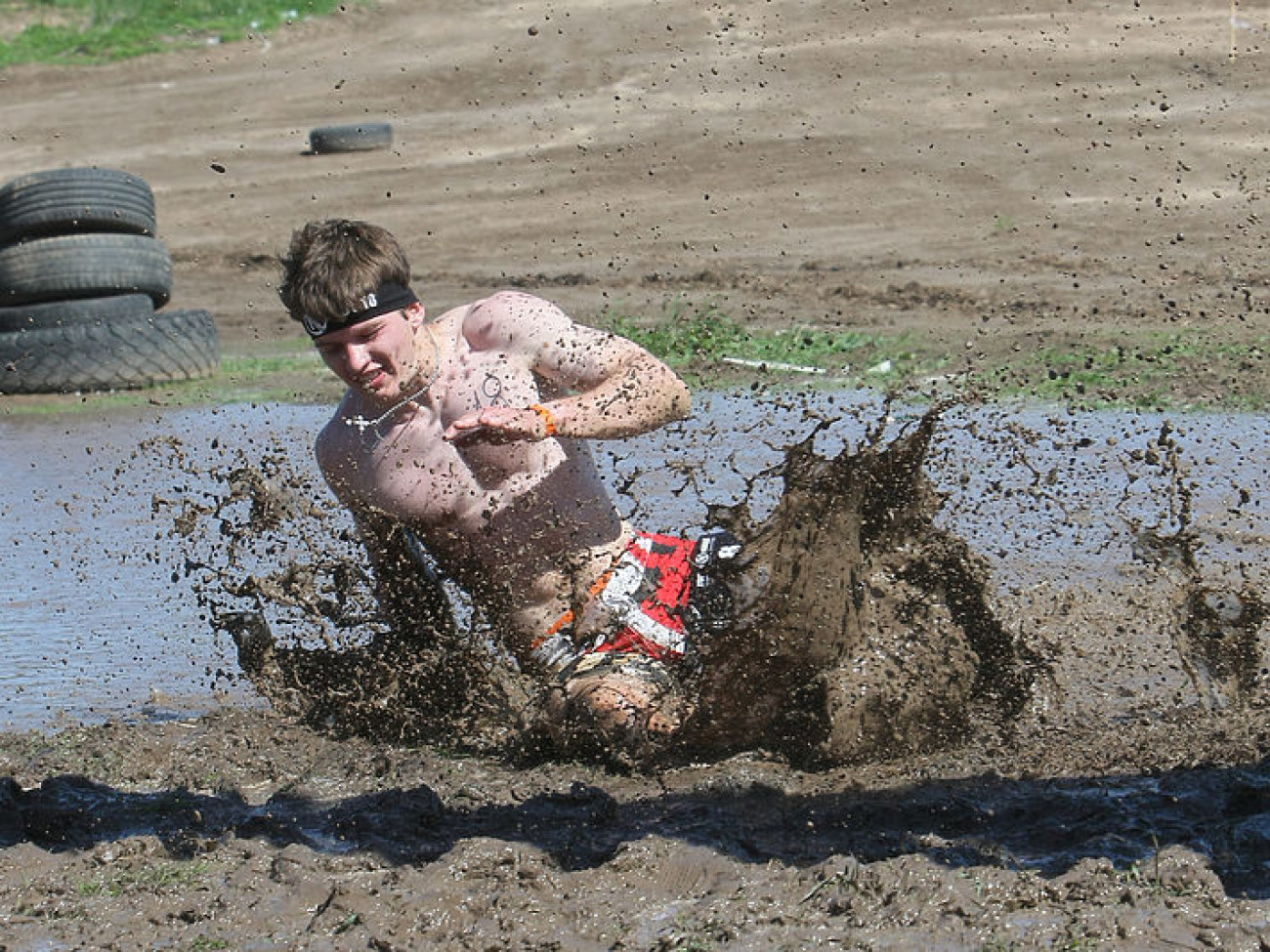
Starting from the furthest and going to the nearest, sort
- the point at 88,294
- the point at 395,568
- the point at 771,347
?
the point at 88,294 → the point at 771,347 → the point at 395,568

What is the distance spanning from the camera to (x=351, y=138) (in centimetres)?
1820

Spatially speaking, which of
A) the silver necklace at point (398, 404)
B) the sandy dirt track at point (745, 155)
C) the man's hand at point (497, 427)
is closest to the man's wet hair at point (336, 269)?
the silver necklace at point (398, 404)

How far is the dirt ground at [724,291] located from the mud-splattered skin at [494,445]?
0.57 metres

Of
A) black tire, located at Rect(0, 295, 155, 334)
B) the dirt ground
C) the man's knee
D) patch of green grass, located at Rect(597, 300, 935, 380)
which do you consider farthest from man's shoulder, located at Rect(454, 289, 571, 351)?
black tire, located at Rect(0, 295, 155, 334)

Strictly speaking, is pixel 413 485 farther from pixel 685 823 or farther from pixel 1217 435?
pixel 1217 435

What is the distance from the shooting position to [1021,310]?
452 inches

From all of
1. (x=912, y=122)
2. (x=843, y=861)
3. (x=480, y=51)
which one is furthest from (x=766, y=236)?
(x=843, y=861)

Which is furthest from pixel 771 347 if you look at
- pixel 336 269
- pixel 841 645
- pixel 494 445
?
pixel 336 269

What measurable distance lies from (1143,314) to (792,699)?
7.06 metres

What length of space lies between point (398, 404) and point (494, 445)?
0.31m

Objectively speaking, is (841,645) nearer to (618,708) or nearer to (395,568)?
(618,708)

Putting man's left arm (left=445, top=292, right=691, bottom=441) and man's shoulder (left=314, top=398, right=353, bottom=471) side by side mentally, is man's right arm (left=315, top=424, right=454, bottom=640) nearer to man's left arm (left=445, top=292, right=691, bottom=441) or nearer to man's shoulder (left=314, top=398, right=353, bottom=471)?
man's shoulder (left=314, top=398, right=353, bottom=471)

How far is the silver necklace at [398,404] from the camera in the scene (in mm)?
4750

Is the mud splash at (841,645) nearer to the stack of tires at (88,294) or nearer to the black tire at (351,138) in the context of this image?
the stack of tires at (88,294)
